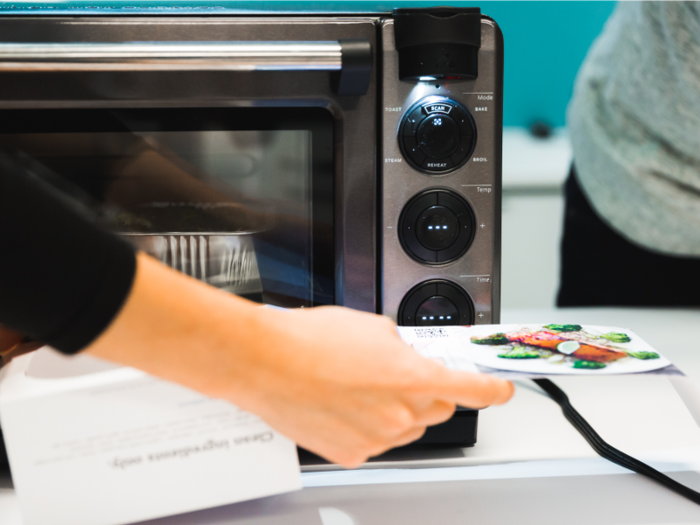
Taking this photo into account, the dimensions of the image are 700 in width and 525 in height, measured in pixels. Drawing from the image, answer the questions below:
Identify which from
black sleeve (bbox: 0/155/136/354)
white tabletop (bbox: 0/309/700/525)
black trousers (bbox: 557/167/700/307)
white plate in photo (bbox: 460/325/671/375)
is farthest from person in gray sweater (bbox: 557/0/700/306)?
black sleeve (bbox: 0/155/136/354)

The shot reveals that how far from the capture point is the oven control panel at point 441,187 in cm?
42

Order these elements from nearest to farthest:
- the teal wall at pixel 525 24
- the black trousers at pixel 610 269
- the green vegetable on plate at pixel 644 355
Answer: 1. the green vegetable on plate at pixel 644 355
2. the teal wall at pixel 525 24
3. the black trousers at pixel 610 269

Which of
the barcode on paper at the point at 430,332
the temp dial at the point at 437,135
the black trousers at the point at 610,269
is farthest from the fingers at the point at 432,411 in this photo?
the black trousers at the point at 610,269

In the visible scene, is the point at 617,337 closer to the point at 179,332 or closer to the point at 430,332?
the point at 430,332

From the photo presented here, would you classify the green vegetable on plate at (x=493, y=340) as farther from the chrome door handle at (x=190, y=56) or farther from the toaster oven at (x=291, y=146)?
the chrome door handle at (x=190, y=56)

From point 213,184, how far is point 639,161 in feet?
2.14

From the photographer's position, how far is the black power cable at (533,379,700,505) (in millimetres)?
365

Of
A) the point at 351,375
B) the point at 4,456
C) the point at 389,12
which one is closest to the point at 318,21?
the point at 389,12

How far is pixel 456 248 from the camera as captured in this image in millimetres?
435

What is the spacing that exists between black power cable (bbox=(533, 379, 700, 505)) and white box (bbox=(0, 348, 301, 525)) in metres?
0.25

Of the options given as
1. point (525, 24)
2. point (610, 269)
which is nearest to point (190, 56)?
point (610, 269)

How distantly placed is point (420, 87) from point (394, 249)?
13 cm

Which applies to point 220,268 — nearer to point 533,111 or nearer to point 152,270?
point 152,270

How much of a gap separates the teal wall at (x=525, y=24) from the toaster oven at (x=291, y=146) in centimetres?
7
